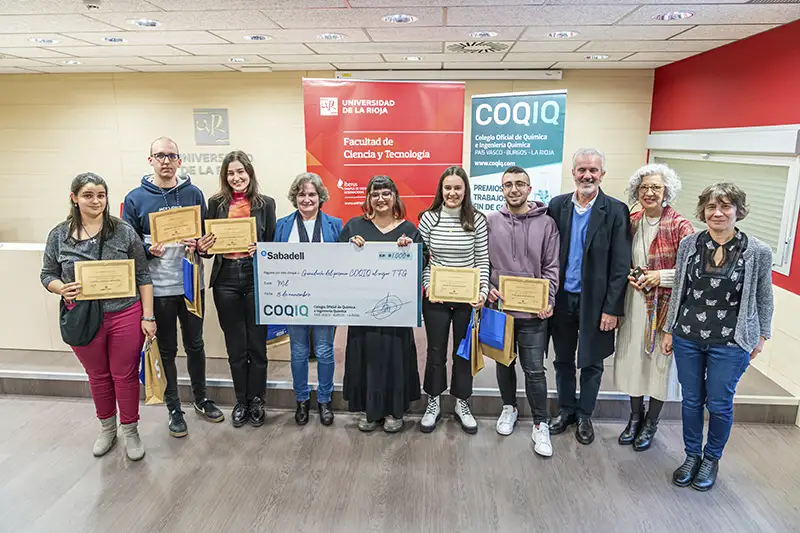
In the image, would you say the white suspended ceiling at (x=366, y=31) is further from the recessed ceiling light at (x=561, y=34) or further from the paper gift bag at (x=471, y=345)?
the paper gift bag at (x=471, y=345)

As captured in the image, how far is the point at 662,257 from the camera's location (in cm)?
253

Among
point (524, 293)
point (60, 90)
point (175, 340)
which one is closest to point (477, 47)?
point (524, 293)

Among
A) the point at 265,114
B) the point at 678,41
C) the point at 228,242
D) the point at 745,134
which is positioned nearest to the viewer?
the point at 228,242

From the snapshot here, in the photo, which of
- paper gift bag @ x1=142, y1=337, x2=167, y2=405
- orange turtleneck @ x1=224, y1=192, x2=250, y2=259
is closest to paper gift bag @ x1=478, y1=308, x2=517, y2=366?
orange turtleneck @ x1=224, y1=192, x2=250, y2=259

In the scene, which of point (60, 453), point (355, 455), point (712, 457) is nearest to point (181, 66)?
point (60, 453)

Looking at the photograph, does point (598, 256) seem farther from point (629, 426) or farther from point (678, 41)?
point (678, 41)

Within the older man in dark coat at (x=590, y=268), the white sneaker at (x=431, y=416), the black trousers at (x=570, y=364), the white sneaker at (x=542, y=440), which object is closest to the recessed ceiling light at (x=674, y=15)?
the older man in dark coat at (x=590, y=268)

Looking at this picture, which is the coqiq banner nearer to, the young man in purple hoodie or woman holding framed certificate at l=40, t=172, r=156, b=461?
the young man in purple hoodie

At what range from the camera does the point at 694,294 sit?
7.61 ft

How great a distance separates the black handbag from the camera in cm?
242

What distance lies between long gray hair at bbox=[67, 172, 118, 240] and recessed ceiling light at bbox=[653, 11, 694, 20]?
339cm

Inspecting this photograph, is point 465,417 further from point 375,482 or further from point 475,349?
point 375,482

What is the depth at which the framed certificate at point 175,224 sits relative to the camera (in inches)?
102

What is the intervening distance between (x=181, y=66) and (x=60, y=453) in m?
4.39
